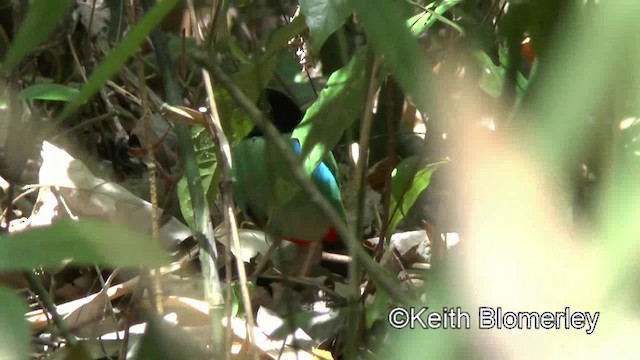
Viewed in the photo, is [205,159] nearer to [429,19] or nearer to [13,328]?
[429,19]

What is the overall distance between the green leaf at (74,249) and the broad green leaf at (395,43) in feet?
0.46

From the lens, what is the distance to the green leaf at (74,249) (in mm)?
320

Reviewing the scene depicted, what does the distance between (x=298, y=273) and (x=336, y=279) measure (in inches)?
2.6

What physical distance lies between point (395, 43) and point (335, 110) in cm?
29

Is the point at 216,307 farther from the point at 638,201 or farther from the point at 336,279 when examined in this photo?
the point at 336,279

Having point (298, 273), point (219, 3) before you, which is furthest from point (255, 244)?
point (219, 3)

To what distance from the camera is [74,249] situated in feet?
1.06

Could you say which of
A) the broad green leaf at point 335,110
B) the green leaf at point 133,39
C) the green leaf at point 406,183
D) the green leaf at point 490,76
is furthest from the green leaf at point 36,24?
the green leaf at point 406,183

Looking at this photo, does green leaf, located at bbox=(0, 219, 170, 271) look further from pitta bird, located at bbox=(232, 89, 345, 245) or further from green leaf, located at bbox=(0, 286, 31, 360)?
pitta bird, located at bbox=(232, 89, 345, 245)

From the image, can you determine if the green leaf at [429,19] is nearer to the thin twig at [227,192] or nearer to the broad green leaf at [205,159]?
the thin twig at [227,192]

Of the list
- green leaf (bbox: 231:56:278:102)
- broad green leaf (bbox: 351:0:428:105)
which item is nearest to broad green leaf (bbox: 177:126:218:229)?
green leaf (bbox: 231:56:278:102)

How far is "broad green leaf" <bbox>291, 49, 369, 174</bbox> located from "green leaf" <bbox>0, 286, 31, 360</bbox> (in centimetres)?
40

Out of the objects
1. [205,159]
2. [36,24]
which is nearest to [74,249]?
[36,24]

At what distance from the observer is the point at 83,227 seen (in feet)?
1.10
